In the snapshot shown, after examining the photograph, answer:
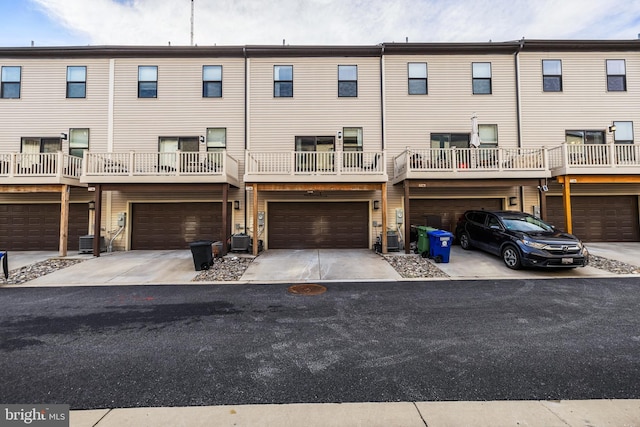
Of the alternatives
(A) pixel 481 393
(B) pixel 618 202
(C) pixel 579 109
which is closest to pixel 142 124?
(A) pixel 481 393

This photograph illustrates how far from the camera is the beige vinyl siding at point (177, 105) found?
11.9m

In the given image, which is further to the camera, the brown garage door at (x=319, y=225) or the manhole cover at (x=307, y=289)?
the brown garage door at (x=319, y=225)

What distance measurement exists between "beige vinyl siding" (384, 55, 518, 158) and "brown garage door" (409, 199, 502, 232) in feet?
8.26

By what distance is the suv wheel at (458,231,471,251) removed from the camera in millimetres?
10450

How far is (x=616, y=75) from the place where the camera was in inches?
475

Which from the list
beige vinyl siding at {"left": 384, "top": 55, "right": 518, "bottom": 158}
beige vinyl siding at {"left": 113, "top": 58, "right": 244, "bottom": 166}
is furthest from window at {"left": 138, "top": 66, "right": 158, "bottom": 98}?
beige vinyl siding at {"left": 384, "top": 55, "right": 518, "bottom": 158}

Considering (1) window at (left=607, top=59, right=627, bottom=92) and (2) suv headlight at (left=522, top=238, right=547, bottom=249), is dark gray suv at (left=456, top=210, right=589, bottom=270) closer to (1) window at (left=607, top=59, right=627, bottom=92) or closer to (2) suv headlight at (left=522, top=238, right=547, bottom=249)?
(2) suv headlight at (left=522, top=238, right=547, bottom=249)

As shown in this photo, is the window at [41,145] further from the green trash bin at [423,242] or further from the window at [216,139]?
the green trash bin at [423,242]

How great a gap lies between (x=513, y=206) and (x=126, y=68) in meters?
18.0

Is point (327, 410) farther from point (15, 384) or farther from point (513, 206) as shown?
point (513, 206)

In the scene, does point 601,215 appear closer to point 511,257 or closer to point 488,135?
point 488,135

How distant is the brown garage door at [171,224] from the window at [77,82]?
17.9ft

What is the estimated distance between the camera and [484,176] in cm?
1006

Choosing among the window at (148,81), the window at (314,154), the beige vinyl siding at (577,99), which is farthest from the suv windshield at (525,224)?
the window at (148,81)
